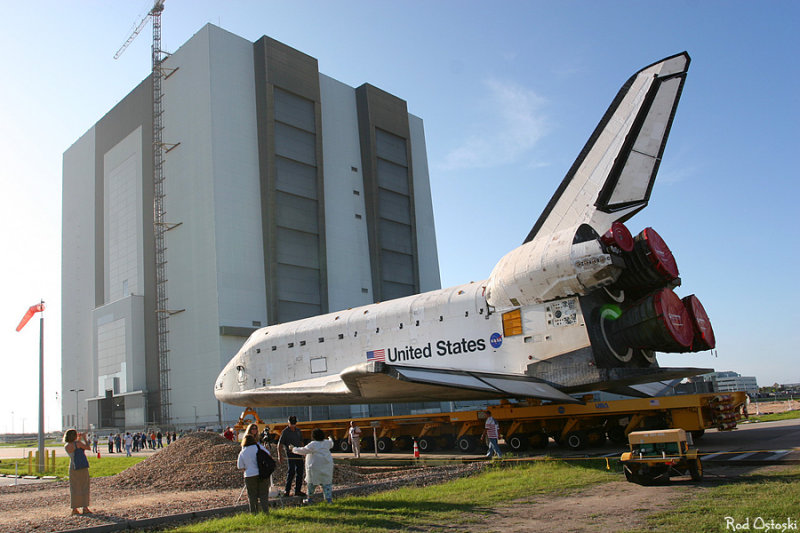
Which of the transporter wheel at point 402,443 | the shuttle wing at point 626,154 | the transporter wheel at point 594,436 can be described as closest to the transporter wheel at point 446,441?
the transporter wheel at point 402,443

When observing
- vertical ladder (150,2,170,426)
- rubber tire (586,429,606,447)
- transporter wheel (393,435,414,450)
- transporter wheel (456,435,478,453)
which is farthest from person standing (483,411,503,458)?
vertical ladder (150,2,170,426)

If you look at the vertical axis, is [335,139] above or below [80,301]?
above

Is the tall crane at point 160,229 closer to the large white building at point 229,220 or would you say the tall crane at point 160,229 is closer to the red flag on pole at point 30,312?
the large white building at point 229,220

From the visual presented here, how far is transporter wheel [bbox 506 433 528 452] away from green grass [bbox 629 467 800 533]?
6.31m

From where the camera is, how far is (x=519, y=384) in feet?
41.1

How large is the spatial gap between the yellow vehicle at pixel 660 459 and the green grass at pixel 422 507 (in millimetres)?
676

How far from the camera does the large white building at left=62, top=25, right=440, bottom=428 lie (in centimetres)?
3541

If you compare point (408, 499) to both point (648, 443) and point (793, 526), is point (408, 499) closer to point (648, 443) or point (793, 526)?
point (648, 443)

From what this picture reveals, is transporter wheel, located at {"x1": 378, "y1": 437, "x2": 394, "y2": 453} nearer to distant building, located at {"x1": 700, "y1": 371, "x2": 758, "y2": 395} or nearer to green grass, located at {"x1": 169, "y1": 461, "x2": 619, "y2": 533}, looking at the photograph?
green grass, located at {"x1": 169, "y1": 461, "x2": 619, "y2": 533}

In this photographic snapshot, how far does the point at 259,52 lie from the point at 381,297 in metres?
17.7

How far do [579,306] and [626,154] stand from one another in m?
3.41

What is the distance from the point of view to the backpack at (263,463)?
7.35m

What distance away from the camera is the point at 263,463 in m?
7.36

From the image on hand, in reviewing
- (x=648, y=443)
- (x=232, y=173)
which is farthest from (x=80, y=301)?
(x=648, y=443)
